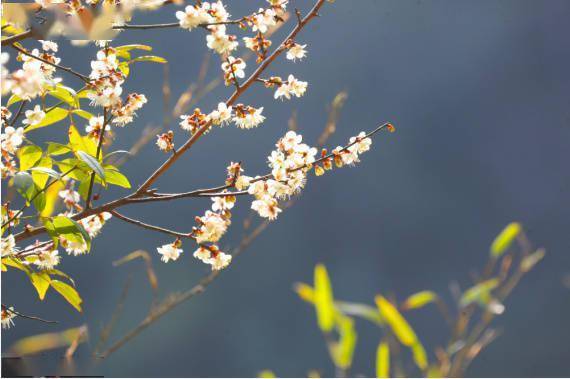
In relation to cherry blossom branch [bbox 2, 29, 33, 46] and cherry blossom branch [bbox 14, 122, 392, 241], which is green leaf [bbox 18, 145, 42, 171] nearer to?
cherry blossom branch [bbox 14, 122, 392, 241]

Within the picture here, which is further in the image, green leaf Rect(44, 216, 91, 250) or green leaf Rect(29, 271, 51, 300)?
green leaf Rect(29, 271, 51, 300)

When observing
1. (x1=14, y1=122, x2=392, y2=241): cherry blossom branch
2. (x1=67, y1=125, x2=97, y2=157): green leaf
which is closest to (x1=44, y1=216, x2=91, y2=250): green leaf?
(x1=14, y1=122, x2=392, y2=241): cherry blossom branch

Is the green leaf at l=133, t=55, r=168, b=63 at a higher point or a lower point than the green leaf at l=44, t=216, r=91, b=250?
higher

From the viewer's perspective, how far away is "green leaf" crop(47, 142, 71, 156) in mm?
1176

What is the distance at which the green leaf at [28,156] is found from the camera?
1188 millimetres

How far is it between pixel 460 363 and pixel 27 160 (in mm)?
874

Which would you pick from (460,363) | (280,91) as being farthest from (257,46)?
(460,363)

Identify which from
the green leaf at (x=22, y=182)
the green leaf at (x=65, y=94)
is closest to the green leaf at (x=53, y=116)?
the green leaf at (x=65, y=94)

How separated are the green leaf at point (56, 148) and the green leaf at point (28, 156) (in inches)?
0.9

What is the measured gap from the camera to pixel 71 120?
1.22 m

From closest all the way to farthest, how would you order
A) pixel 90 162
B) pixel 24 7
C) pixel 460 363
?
pixel 460 363, pixel 24 7, pixel 90 162

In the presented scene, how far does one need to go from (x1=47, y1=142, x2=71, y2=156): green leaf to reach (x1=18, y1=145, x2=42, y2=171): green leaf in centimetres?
2

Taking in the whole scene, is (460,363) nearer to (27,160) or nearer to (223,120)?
(223,120)

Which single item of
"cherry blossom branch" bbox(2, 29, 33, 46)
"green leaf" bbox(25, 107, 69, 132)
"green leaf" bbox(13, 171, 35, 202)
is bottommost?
"green leaf" bbox(13, 171, 35, 202)
